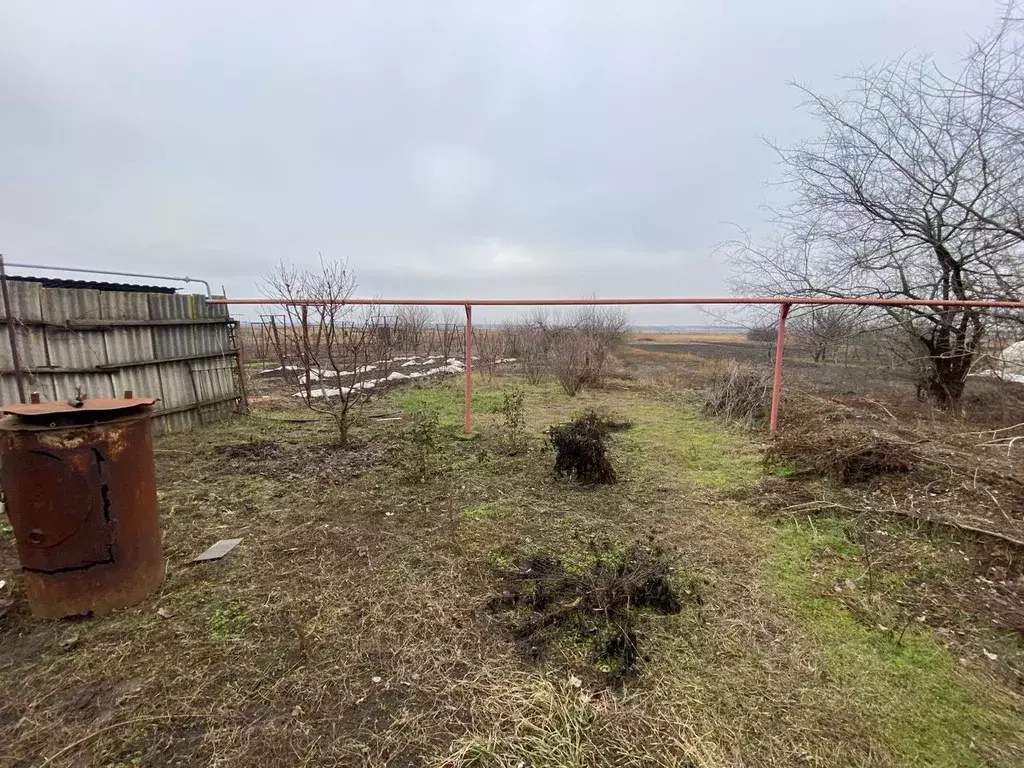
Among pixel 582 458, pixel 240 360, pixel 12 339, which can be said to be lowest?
pixel 582 458

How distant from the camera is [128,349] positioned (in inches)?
239

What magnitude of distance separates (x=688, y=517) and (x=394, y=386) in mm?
9957

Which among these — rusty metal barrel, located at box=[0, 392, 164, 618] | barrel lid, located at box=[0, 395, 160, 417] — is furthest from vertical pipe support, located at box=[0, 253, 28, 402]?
barrel lid, located at box=[0, 395, 160, 417]

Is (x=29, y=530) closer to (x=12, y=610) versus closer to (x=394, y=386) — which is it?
(x=12, y=610)

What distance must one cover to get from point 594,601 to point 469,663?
735 millimetres

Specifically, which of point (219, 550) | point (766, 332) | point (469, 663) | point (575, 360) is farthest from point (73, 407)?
point (575, 360)

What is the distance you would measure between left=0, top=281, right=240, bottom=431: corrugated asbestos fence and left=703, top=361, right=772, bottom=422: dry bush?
8.60 meters

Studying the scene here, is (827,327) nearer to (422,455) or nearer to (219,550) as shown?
(422,455)

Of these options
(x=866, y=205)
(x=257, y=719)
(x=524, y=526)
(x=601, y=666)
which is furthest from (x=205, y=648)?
(x=866, y=205)

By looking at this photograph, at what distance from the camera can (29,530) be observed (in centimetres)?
224

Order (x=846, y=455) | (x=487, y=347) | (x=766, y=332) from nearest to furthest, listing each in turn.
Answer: (x=846, y=455), (x=766, y=332), (x=487, y=347)

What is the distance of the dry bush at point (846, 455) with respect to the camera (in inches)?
164

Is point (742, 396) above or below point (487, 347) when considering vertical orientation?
below

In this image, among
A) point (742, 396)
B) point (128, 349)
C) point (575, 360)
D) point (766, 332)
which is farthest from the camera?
point (575, 360)
